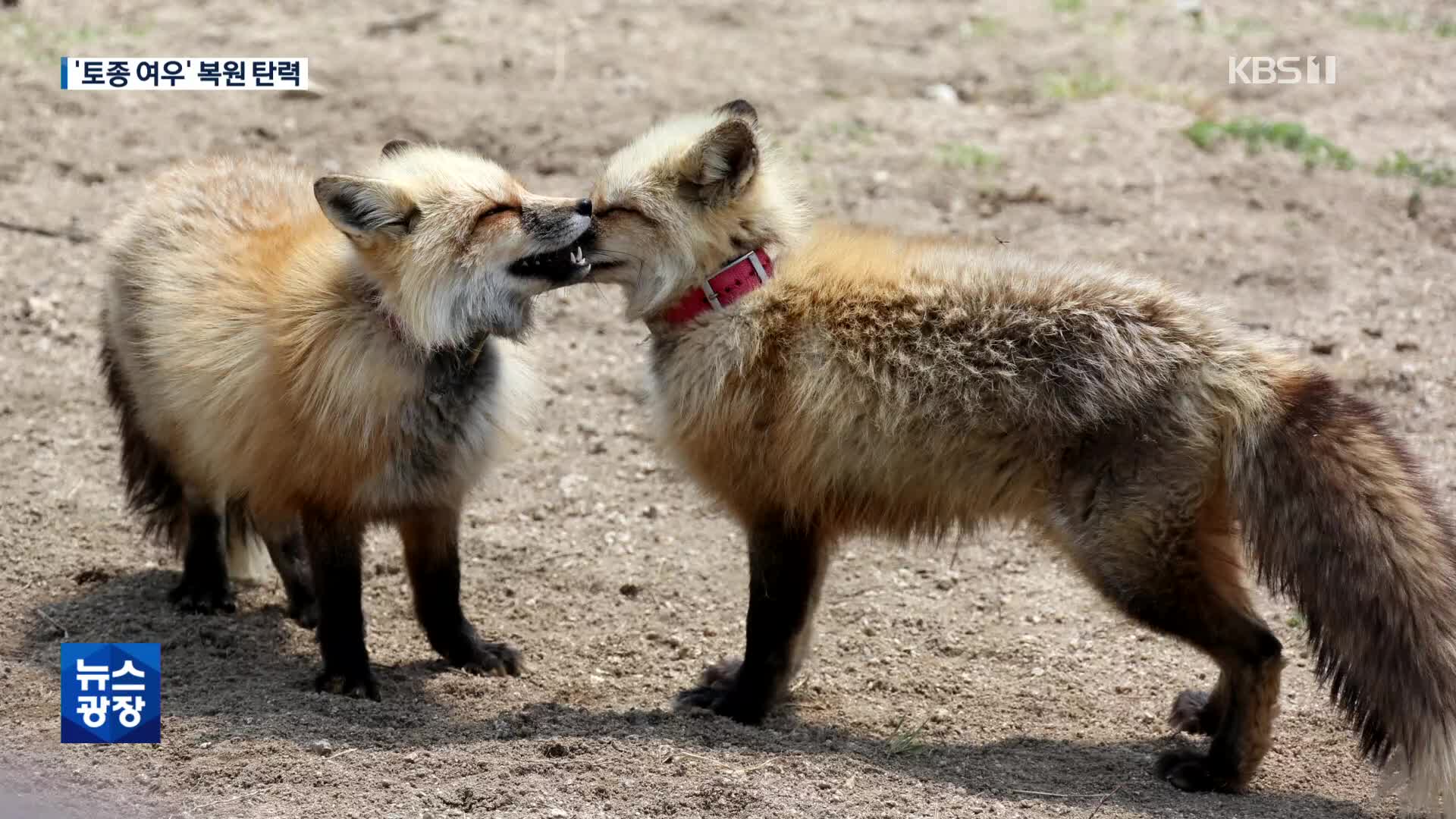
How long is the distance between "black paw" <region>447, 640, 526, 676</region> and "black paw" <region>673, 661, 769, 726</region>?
2.38 ft

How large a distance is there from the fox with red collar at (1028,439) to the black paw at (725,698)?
0.01m

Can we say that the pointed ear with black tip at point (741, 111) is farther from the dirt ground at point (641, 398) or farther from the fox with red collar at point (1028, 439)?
the dirt ground at point (641, 398)

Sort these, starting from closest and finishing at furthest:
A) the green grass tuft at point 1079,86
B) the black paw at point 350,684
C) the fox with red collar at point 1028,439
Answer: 1. the fox with red collar at point 1028,439
2. the black paw at point 350,684
3. the green grass tuft at point 1079,86

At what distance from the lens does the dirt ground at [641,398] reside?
4562mm

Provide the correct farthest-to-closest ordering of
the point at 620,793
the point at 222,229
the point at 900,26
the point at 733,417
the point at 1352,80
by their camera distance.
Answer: the point at 900,26
the point at 1352,80
the point at 222,229
the point at 733,417
the point at 620,793

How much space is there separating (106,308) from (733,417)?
2.75 meters

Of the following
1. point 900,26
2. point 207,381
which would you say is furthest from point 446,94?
point 207,381

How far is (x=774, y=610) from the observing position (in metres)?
5.06

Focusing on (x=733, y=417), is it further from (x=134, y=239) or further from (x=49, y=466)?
(x=49, y=466)

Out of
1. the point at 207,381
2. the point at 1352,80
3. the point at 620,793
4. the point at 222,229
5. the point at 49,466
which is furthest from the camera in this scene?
the point at 1352,80

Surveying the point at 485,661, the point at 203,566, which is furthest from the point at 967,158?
the point at 203,566

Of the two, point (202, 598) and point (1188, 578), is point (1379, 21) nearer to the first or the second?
point (1188, 578)

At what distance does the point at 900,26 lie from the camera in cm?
1182

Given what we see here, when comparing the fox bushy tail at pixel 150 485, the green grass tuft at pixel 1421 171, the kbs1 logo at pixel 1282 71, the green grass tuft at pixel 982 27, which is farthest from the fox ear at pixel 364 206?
the kbs1 logo at pixel 1282 71
